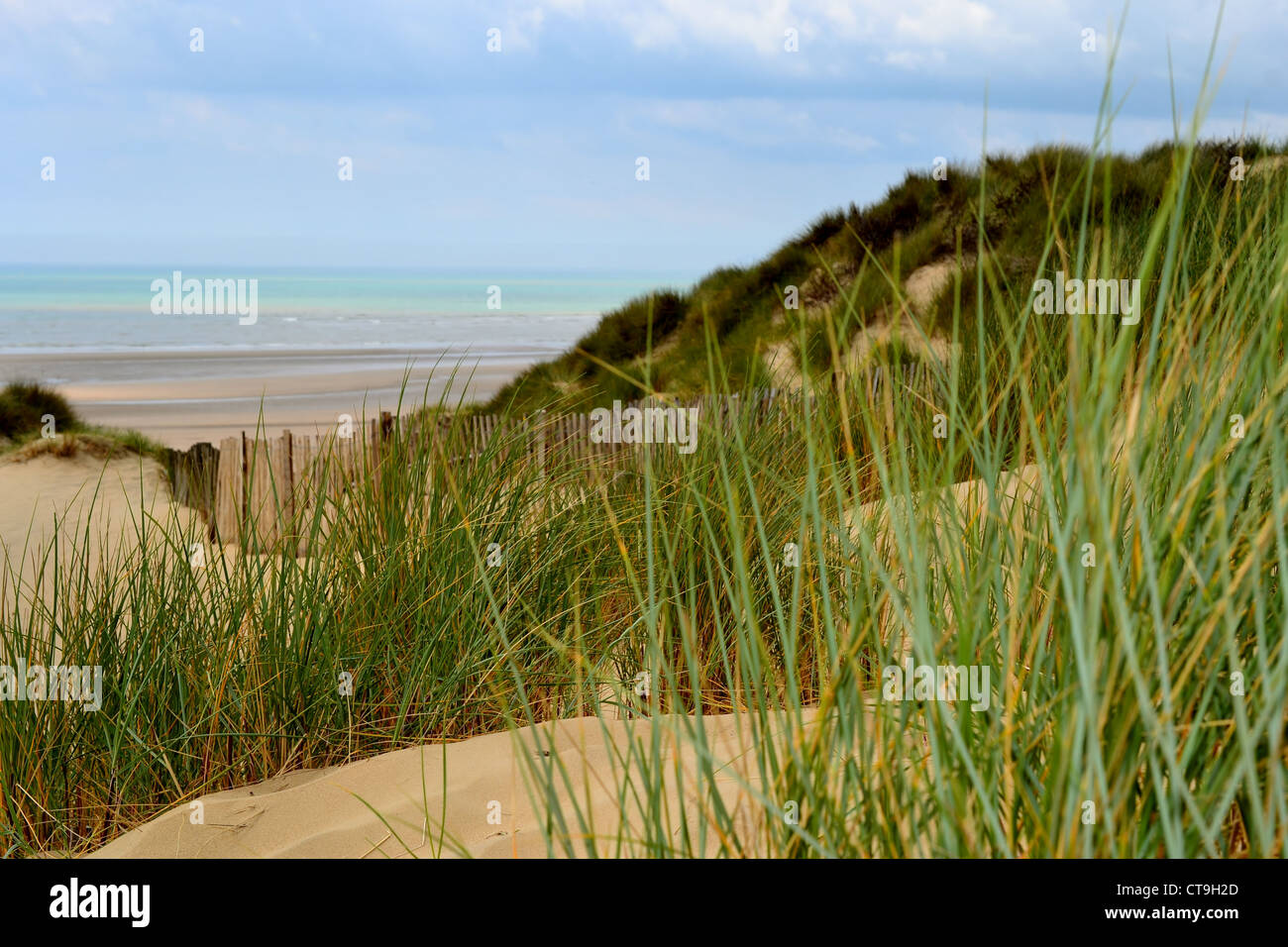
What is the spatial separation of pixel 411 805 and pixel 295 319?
39904 millimetres

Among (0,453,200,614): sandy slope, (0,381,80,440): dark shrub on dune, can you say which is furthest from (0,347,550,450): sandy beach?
(0,453,200,614): sandy slope

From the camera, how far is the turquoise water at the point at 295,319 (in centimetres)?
3047

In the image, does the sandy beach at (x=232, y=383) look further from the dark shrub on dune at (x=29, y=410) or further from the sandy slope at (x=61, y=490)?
the sandy slope at (x=61, y=490)

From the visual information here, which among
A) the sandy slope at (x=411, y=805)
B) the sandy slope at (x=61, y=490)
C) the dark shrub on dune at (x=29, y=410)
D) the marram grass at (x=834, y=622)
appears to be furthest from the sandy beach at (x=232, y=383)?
the sandy slope at (x=411, y=805)

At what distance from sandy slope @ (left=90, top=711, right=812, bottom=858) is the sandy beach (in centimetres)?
1189

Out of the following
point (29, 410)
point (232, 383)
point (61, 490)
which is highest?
point (232, 383)

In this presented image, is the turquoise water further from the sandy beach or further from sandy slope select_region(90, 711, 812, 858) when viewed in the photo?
sandy slope select_region(90, 711, 812, 858)

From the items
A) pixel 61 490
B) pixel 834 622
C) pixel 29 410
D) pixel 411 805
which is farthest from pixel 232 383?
pixel 411 805

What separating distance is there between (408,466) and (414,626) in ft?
2.06

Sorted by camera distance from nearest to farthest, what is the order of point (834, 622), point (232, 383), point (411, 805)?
point (411, 805), point (834, 622), point (232, 383)

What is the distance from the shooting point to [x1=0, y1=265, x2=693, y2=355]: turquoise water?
100.0ft

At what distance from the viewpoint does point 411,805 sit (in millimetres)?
2232

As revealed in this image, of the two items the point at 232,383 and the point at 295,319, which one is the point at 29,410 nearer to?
the point at 232,383

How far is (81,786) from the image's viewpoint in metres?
2.61
